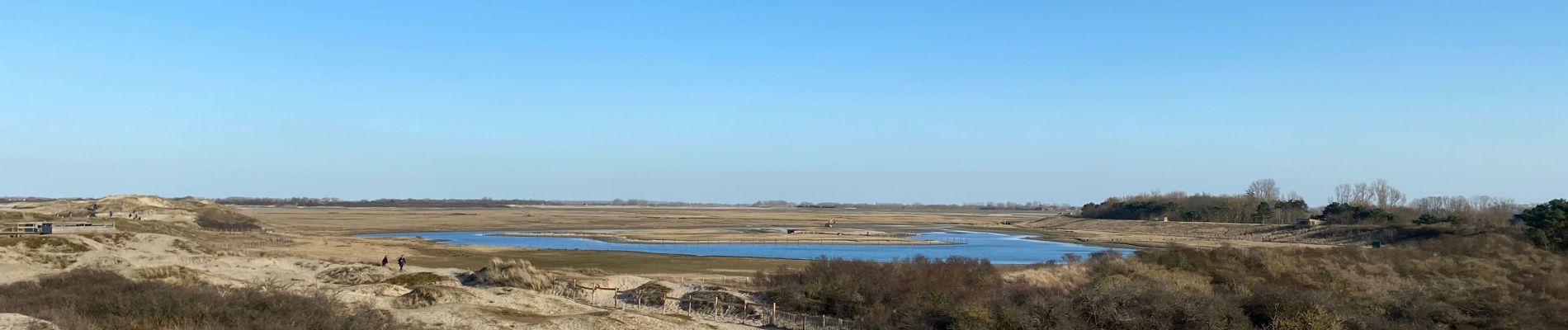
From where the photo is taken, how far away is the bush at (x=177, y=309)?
1800 cm

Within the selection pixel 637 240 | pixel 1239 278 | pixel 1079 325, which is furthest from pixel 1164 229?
pixel 1079 325

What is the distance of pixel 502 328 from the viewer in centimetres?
2475

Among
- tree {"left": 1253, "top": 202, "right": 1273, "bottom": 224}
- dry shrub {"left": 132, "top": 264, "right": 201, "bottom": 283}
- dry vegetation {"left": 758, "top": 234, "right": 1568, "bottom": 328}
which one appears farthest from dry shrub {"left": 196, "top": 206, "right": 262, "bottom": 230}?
tree {"left": 1253, "top": 202, "right": 1273, "bottom": 224}

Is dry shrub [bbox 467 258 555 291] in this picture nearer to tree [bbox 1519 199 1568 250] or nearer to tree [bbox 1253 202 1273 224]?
tree [bbox 1519 199 1568 250]

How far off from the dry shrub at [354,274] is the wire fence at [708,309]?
1002 centimetres

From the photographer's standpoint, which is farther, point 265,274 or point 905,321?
point 265,274

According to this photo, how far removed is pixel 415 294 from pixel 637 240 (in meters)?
60.6

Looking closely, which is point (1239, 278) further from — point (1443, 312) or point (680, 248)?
point (680, 248)

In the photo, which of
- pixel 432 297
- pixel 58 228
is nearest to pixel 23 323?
pixel 432 297

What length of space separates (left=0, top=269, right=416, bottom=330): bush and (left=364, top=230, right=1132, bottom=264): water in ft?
146

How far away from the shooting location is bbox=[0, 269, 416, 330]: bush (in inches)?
709

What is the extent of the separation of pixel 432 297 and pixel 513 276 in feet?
30.3

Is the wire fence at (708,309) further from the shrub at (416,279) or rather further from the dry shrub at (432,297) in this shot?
the shrub at (416,279)

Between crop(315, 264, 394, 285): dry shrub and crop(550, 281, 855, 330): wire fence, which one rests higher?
crop(315, 264, 394, 285): dry shrub
